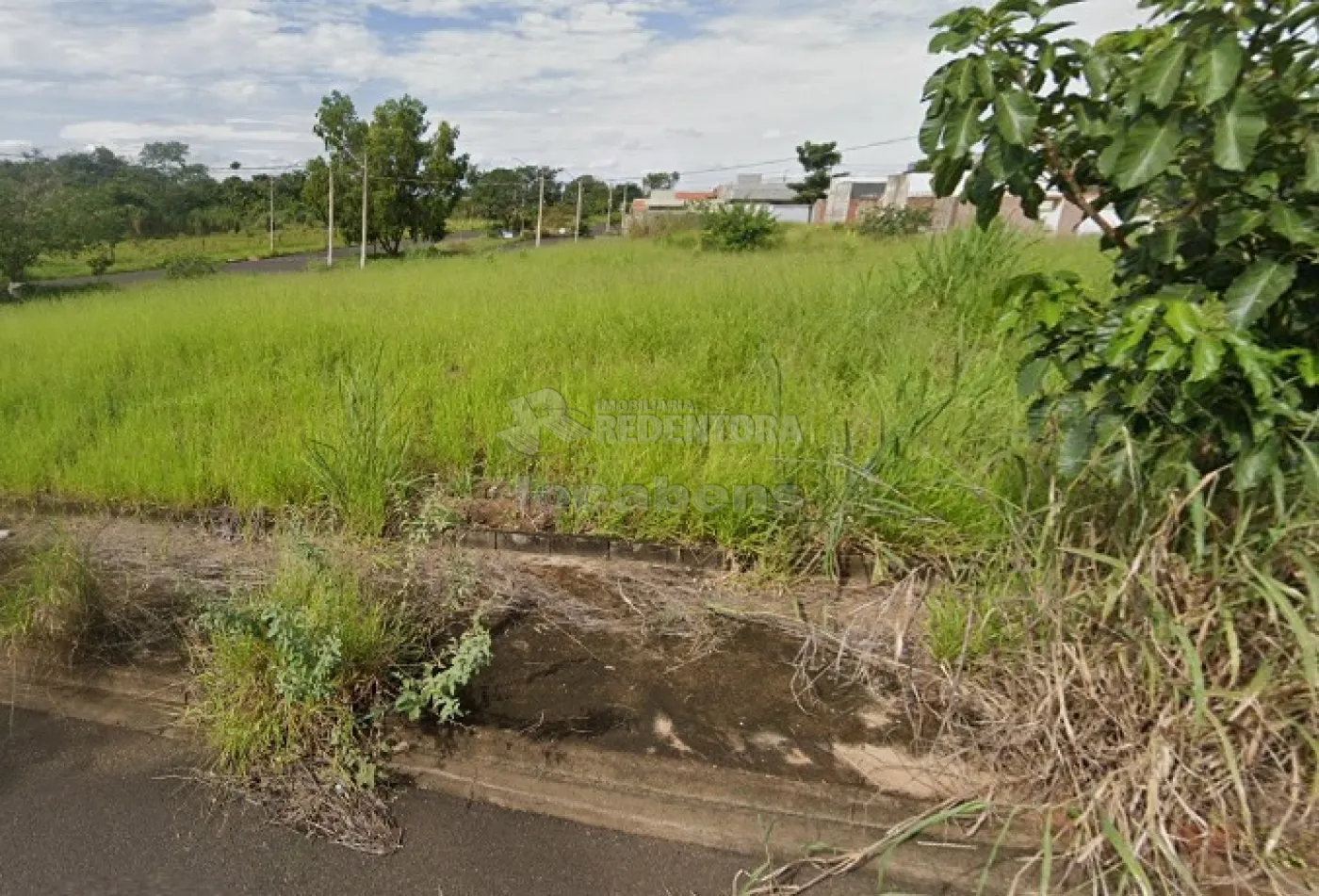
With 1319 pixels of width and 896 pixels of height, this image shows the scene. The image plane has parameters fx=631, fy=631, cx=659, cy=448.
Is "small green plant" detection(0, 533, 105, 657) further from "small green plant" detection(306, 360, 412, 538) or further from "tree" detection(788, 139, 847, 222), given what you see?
"tree" detection(788, 139, 847, 222)

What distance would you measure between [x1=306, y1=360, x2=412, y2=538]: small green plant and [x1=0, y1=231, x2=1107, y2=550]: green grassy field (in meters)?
0.04

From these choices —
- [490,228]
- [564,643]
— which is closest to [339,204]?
[490,228]

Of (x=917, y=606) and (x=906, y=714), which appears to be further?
(x=917, y=606)

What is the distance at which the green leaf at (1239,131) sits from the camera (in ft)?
3.80

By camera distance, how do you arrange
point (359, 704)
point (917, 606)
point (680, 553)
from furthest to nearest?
point (680, 553) → point (917, 606) → point (359, 704)

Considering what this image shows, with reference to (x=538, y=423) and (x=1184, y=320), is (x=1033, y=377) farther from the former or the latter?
(x=538, y=423)

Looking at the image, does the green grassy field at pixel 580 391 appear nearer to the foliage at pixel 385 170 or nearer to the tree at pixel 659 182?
the foliage at pixel 385 170

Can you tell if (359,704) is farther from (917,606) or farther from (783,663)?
(917,606)

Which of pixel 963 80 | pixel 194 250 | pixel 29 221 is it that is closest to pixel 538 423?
pixel 963 80

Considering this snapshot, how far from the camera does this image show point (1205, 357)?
125 cm

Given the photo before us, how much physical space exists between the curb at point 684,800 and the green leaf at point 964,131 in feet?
5.33

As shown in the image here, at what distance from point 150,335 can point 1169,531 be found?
280 inches

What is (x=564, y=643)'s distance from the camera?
2.34m

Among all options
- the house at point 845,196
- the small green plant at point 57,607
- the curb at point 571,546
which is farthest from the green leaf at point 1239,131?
the house at point 845,196
